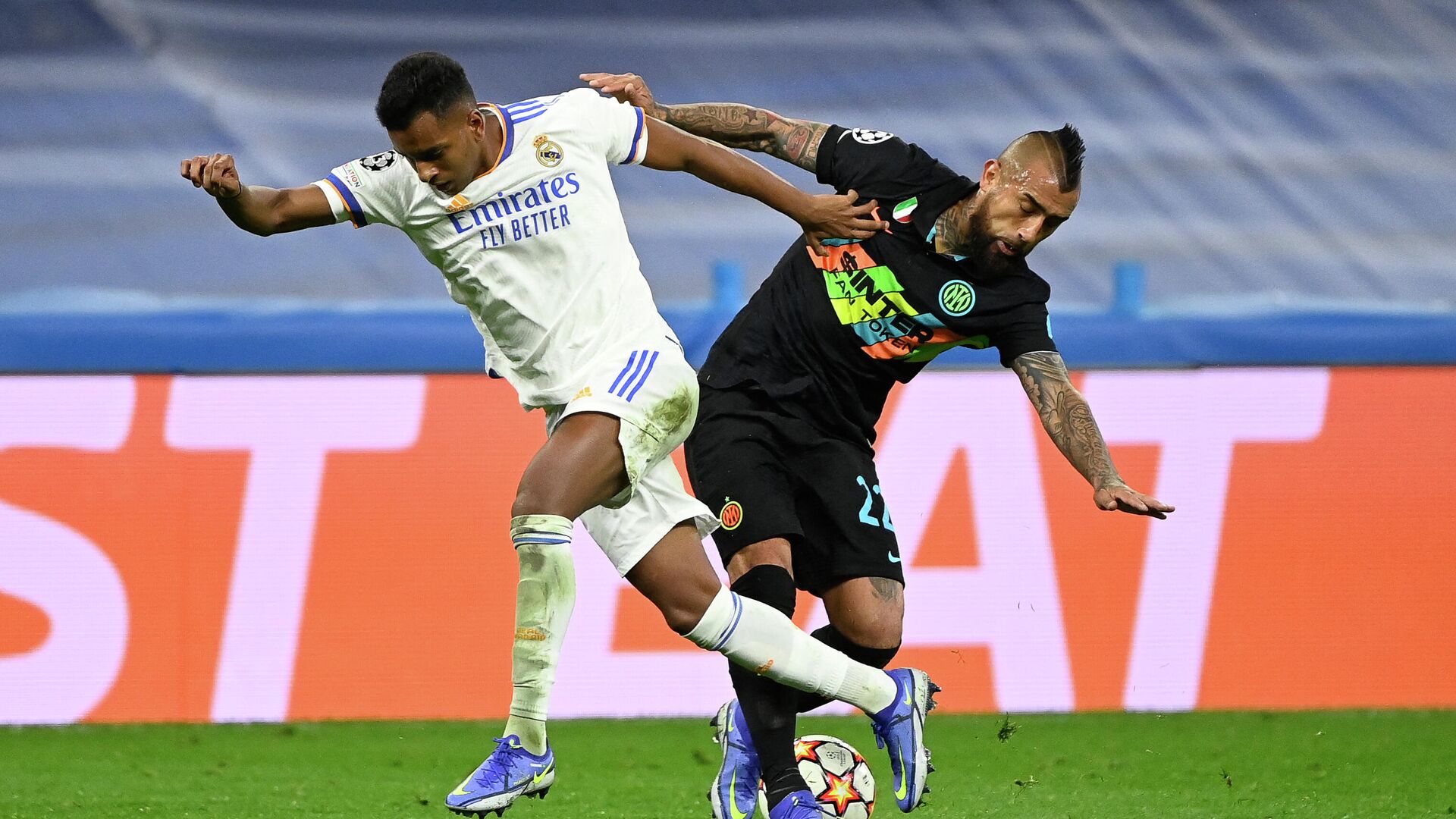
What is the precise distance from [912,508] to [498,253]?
3.53 metres

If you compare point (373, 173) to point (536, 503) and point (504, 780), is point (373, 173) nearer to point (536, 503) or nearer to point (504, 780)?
point (536, 503)

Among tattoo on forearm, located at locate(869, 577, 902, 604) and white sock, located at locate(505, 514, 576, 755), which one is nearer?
white sock, located at locate(505, 514, 576, 755)

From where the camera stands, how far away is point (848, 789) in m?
4.68

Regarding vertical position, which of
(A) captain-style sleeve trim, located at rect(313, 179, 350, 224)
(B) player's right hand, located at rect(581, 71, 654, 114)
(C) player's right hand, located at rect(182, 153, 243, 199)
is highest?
(B) player's right hand, located at rect(581, 71, 654, 114)

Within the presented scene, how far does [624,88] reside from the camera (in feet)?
14.6

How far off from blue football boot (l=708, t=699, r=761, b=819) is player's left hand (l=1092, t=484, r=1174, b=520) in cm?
123

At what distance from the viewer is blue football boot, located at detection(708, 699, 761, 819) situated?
4.62 meters

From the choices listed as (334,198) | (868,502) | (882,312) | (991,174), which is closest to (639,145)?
(334,198)

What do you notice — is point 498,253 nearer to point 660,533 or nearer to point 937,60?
point 660,533

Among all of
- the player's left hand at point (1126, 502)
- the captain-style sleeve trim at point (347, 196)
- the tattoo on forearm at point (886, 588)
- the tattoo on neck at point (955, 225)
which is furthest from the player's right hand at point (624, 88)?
the player's left hand at point (1126, 502)

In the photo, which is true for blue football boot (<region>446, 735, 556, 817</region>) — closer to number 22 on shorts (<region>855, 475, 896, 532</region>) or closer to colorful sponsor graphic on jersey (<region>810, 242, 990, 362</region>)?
number 22 on shorts (<region>855, 475, 896, 532</region>)

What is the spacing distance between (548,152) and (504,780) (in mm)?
1486

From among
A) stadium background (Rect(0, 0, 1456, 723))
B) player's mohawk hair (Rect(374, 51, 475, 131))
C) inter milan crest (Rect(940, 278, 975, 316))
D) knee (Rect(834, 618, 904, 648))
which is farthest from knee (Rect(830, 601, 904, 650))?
stadium background (Rect(0, 0, 1456, 723))

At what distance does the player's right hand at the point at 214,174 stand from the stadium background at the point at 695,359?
11.0 feet
